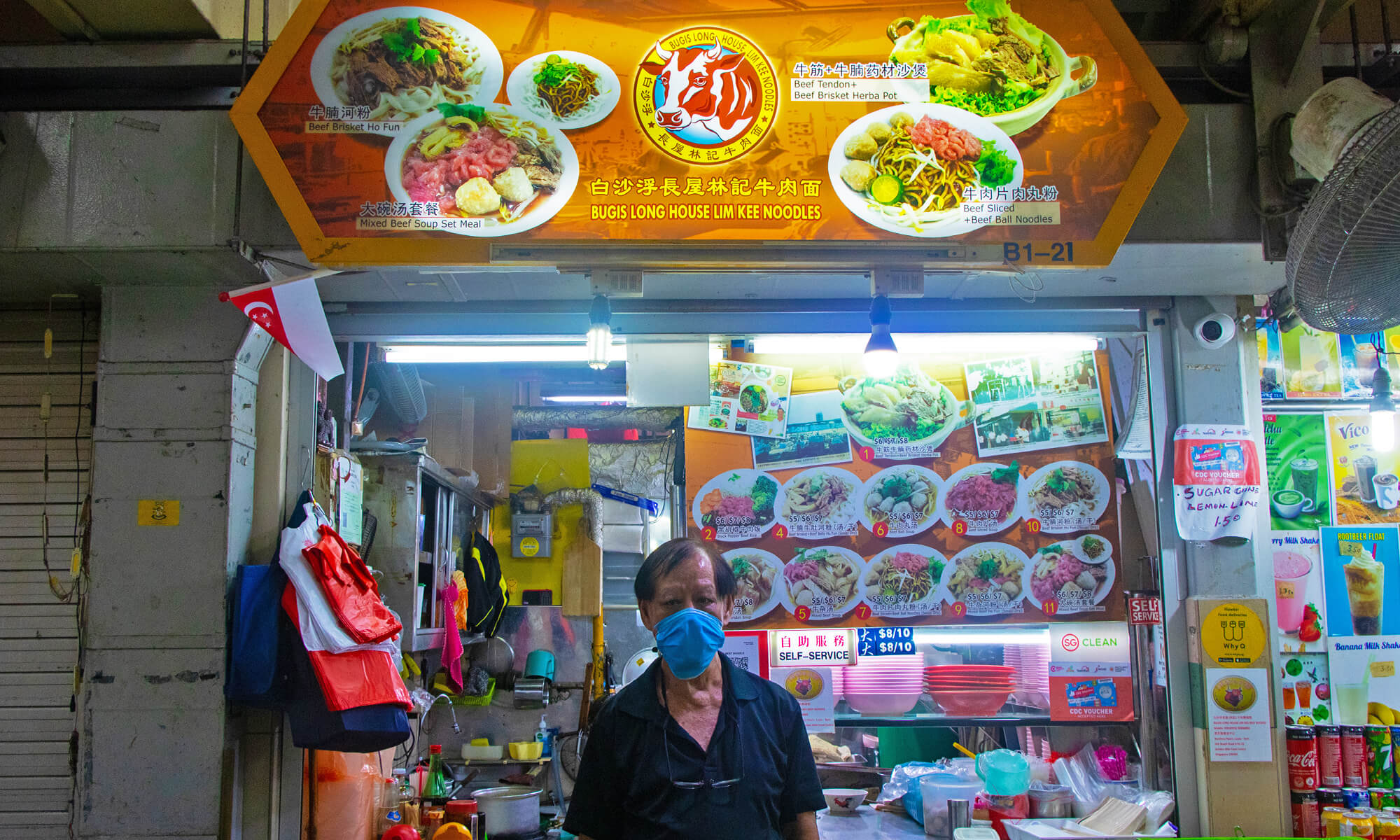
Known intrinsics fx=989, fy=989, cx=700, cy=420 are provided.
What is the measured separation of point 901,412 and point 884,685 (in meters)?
1.46

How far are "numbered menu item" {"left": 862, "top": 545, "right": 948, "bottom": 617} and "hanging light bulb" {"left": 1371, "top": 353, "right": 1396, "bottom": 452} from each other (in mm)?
2269

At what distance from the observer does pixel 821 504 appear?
17.6 feet

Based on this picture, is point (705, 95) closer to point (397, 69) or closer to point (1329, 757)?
point (397, 69)

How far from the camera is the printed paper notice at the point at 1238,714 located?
432 centimetres

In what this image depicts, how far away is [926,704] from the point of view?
5238mm

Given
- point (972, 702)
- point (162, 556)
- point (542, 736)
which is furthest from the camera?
point (542, 736)

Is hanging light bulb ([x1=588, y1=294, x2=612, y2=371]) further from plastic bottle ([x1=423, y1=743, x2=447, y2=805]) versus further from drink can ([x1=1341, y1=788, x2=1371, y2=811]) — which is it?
drink can ([x1=1341, y1=788, x2=1371, y2=811])

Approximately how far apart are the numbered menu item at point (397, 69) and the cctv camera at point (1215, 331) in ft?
11.0

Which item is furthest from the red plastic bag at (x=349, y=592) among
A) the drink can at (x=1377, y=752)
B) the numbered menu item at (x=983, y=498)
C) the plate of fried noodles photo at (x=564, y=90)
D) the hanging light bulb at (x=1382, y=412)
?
the hanging light bulb at (x=1382, y=412)

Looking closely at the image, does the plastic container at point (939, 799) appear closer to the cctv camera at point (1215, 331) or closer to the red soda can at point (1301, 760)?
the red soda can at point (1301, 760)

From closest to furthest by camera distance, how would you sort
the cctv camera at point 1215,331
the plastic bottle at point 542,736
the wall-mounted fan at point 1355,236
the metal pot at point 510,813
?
the wall-mounted fan at point 1355,236, the cctv camera at point 1215,331, the metal pot at point 510,813, the plastic bottle at point 542,736

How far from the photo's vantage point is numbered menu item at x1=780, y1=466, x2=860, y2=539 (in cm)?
532

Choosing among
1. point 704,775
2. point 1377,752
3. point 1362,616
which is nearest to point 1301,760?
point 1377,752

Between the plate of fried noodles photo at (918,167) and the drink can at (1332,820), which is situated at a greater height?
the plate of fried noodles photo at (918,167)
